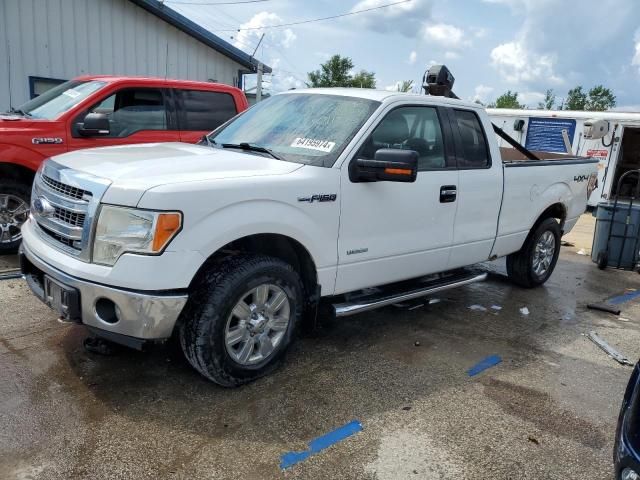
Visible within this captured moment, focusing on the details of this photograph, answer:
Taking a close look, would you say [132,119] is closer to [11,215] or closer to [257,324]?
[11,215]

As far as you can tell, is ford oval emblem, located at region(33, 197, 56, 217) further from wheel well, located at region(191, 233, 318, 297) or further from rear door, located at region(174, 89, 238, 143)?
rear door, located at region(174, 89, 238, 143)

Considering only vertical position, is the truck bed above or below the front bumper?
above

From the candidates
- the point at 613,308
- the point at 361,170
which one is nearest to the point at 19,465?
the point at 361,170

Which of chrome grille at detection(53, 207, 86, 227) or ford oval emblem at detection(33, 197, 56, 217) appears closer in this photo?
chrome grille at detection(53, 207, 86, 227)

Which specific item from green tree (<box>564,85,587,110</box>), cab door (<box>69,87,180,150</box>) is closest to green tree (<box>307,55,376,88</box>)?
green tree (<box>564,85,587,110</box>)

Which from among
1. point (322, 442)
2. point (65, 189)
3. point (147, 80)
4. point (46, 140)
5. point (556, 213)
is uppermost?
point (147, 80)

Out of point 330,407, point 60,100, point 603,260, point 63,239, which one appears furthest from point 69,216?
point 603,260

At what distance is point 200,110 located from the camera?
6922 mm

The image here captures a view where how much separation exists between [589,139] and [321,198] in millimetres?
11622

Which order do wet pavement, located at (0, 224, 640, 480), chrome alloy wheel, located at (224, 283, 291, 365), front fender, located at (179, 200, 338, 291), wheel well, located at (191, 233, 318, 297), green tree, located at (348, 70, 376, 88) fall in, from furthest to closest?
green tree, located at (348, 70, 376, 88) < wheel well, located at (191, 233, 318, 297) < chrome alloy wheel, located at (224, 283, 291, 365) < front fender, located at (179, 200, 338, 291) < wet pavement, located at (0, 224, 640, 480)

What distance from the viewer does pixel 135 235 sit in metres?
2.85

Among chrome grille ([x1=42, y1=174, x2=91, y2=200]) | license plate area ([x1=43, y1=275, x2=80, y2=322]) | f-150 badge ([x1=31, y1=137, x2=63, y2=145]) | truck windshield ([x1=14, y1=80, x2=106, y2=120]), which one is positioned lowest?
license plate area ([x1=43, y1=275, x2=80, y2=322])

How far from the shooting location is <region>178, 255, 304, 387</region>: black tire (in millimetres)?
3105

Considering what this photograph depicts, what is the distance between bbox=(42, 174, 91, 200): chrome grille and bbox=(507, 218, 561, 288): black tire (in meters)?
4.64
